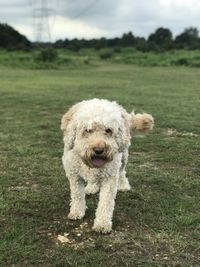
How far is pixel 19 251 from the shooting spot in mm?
4102

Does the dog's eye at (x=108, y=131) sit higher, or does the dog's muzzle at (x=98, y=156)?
the dog's eye at (x=108, y=131)

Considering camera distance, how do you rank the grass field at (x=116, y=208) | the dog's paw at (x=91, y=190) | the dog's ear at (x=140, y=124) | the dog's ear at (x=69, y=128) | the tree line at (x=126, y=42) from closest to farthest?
the grass field at (x=116, y=208) → the dog's ear at (x=69, y=128) → the dog's paw at (x=91, y=190) → the dog's ear at (x=140, y=124) → the tree line at (x=126, y=42)

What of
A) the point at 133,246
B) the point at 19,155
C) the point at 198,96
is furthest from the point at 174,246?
the point at 198,96

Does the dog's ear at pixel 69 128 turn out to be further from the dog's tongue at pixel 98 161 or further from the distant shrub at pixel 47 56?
the distant shrub at pixel 47 56

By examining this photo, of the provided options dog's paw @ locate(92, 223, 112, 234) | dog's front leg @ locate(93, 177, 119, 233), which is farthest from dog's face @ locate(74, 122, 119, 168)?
dog's paw @ locate(92, 223, 112, 234)

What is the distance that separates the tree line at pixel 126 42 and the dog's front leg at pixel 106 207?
49506 millimetres

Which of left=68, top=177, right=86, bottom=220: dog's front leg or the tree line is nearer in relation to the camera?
left=68, top=177, right=86, bottom=220: dog's front leg

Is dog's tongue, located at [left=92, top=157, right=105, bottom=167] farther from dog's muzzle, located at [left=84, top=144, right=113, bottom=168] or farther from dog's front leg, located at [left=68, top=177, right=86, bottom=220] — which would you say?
dog's front leg, located at [left=68, top=177, right=86, bottom=220]

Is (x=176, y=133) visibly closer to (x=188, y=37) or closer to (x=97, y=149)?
(x=97, y=149)

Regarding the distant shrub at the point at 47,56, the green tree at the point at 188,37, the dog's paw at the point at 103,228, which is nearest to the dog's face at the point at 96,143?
the dog's paw at the point at 103,228

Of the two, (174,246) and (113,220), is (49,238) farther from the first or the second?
(174,246)

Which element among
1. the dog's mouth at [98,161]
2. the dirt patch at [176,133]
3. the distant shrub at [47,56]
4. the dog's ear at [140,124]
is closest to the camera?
the dog's mouth at [98,161]

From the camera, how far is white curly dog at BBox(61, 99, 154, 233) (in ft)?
13.9

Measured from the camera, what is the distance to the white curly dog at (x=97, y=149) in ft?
13.9
